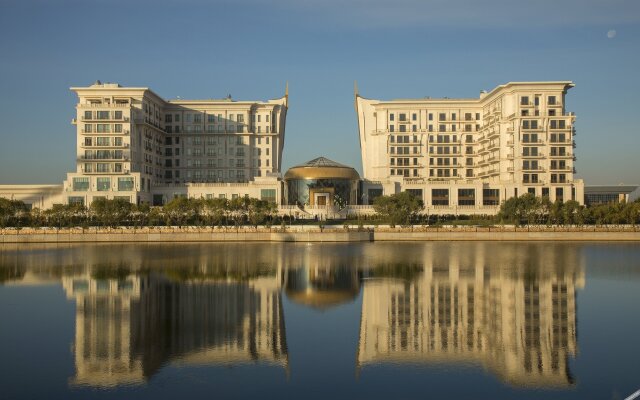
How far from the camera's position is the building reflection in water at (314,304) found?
2809 cm

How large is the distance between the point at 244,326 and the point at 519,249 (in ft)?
165

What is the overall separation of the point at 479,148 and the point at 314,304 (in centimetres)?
10568

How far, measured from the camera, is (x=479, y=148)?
5472 inches

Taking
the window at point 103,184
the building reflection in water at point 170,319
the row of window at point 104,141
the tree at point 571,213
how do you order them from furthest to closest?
the row of window at point 104,141 → the window at point 103,184 → the tree at point 571,213 → the building reflection in water at point 170,319

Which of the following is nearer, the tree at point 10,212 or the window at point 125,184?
the tree at point 10,212

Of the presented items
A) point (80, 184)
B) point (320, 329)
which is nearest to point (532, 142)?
point (80, 184)

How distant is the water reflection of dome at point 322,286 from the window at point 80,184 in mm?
72634

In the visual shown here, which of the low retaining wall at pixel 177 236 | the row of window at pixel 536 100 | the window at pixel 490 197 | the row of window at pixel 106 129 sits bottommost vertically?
the low retaining wall at pixel 177 236

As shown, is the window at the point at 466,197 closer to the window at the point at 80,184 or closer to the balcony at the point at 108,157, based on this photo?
the balcony at the point at 108,157

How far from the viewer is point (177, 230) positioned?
9162 cm

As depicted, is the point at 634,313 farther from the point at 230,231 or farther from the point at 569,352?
the point at 230,231

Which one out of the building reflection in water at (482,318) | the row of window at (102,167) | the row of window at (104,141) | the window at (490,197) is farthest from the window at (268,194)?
the building reflection in water at (482,318)

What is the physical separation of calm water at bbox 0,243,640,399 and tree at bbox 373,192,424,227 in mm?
36642

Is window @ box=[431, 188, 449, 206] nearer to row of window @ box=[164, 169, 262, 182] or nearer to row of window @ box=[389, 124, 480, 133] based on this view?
row of window @ box=[389, 124, 480, 133]
